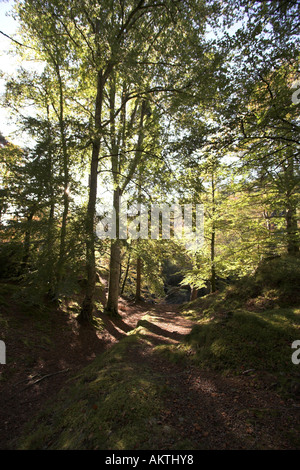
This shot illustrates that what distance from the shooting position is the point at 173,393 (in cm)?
336

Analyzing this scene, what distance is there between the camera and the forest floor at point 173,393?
8.05 feet

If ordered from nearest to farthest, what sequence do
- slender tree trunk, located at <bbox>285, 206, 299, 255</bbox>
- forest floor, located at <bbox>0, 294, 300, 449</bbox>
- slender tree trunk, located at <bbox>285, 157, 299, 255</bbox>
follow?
forest floor, located at <bbox>0, 294, 300, 449</bbox>, slender tree trunk, located at <bbox>285, 157, 299, 255</bbox>, slender tree trunk, located at <bbox>285, 206, 299, 255</bbox>

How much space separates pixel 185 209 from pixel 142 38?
7.86 m

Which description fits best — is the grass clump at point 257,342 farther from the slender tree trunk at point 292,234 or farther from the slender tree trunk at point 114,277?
the slender tree trunk at point 114,277

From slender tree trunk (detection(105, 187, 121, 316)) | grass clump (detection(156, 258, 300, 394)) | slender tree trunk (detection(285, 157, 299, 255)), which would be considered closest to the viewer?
grass clump (detection(156, 258, 300, 394))

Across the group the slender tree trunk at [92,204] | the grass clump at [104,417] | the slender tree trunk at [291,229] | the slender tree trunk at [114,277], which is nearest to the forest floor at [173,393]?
the grass clump at [104,417]

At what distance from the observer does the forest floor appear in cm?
246

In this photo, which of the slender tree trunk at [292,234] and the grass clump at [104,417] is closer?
the grass clump at [104,417]

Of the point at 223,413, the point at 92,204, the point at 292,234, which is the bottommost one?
the point at 223,413

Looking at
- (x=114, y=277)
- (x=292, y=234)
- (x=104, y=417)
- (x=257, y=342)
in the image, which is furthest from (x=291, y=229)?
(x=114, y=277)

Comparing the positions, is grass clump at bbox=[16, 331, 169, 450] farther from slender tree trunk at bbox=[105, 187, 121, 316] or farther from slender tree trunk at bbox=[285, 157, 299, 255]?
slender tree trunk at bbox=[105, 187, 121, 316]

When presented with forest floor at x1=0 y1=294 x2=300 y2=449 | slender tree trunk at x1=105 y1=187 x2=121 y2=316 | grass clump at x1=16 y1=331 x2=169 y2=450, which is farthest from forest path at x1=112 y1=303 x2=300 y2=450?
slender tree trunk at x1=105 y1=187 x2=121 y2=316


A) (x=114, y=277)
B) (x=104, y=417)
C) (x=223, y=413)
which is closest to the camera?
(x=104, y=417)

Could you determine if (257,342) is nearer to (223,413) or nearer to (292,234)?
(223,413)
